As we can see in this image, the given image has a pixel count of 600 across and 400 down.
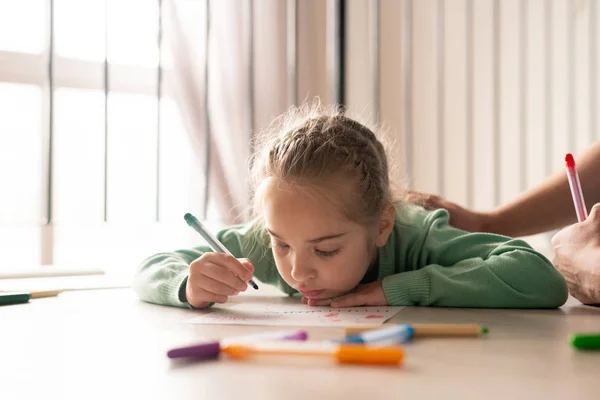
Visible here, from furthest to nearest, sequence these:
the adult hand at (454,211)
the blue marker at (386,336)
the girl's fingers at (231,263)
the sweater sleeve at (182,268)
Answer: the adult hand at (454,211), the sweater sleeve at (182,268), the girl's fingers at (231,263), the blue marker at (386,336)

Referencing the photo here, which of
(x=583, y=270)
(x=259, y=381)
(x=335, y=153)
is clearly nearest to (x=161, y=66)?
(x=335, y=153)

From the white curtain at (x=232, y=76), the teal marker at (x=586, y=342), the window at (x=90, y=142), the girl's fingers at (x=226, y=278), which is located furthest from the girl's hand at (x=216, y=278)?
the white curtain at (x=232, y=76)

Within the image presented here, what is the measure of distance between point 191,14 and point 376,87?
76 cm

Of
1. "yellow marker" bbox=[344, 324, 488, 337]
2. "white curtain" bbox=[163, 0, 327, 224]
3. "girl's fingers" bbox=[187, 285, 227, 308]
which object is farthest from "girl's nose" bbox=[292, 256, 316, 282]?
"white curtain" bbox=[163, 0, 327, 224]

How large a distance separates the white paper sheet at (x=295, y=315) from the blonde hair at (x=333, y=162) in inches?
5.9

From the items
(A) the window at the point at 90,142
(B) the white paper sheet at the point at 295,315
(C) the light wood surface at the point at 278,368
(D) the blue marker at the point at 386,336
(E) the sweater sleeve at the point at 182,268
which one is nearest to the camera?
(C) the light wood surface at the point at 278,368

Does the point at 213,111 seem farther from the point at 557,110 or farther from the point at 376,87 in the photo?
the point at 557,110

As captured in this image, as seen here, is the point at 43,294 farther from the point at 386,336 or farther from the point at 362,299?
the point at 386,336

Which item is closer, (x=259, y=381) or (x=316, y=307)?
(x=259, y=381)

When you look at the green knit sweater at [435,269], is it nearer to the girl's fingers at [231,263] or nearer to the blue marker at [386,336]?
the girl's fingers at [231,263]

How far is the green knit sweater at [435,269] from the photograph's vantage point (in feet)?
3.23

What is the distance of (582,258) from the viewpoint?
3.31 ft

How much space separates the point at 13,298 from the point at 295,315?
48 centimetres

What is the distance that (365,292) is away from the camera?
996 mm
